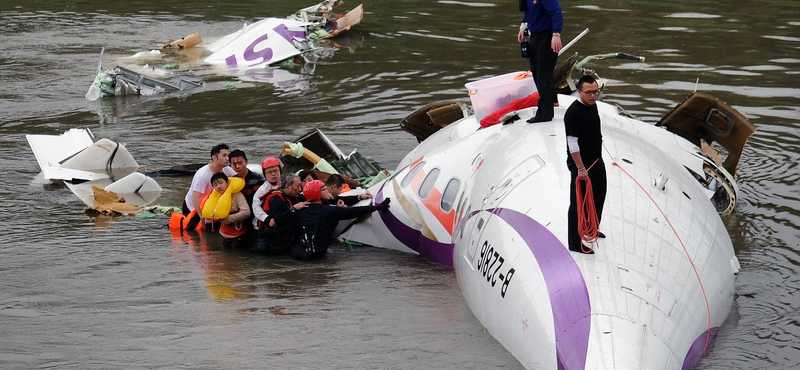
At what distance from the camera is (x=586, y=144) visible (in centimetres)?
999

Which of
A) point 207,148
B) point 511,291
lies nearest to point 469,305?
point 511,291

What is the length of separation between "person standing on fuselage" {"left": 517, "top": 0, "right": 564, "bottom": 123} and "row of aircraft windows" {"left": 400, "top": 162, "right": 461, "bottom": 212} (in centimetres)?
177

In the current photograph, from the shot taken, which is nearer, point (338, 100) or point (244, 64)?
point (338, 100)

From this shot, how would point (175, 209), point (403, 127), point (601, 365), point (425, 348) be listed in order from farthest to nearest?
point (403, 127)
point (175, 209)
point (425, 348)
point (601, 365)

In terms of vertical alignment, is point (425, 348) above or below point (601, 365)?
below

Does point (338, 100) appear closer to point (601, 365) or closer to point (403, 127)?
point (403, 127)

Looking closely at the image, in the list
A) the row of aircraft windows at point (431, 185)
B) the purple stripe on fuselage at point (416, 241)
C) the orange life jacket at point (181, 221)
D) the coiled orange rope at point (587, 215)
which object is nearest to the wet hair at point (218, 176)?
the orange life jacket at point (181, 221)

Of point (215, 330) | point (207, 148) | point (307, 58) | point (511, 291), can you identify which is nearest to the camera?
point (511, 291)

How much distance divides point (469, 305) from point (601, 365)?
119 inches

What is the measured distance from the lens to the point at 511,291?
9.54m

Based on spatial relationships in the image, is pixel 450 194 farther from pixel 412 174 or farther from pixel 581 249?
pixel 581 249

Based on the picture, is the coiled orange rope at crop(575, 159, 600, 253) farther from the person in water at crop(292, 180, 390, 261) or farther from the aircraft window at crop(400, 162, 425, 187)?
the person in water at crop(292, 180, 390, 261)

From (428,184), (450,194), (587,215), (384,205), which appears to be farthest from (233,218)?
(587,215)

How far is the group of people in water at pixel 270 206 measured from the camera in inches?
559
